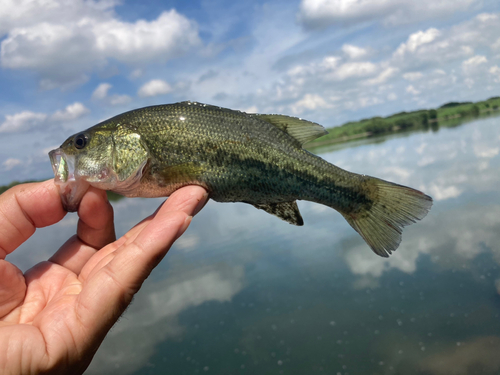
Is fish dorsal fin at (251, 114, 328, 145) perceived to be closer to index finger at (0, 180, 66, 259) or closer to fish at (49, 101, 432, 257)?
fish at (49, 101, 432, 257)

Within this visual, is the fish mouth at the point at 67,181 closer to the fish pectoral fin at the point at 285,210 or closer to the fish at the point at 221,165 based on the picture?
the fish at the point at 221,165

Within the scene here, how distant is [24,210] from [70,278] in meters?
0.82

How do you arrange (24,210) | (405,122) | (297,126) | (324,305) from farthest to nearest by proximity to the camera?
1. (405,122)
2. (324,305)
3. (297,126)
4. (24,210)

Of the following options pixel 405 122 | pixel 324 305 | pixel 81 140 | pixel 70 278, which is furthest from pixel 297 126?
pixel 405 122

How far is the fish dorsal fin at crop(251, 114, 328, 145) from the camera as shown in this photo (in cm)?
404

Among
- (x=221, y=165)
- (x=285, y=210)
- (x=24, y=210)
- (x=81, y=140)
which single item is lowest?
(x=285, y=210)

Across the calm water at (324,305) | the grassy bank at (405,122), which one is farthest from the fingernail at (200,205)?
the grassy bank at (405,122)

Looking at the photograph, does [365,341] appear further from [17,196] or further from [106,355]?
[17,196]

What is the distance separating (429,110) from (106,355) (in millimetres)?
144202

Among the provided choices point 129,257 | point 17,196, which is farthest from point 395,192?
point 17,196

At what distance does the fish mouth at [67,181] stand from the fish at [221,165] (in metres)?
0.01

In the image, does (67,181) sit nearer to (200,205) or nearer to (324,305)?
(200,205)

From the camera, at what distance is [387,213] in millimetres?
3959

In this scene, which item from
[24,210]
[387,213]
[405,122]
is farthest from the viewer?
[405,122]
